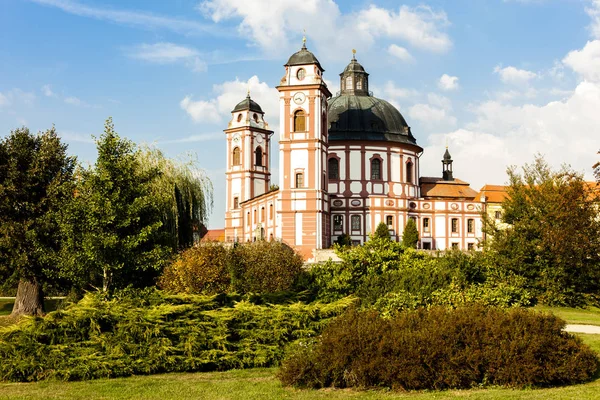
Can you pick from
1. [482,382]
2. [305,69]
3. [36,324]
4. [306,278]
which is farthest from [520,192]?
[305,69]

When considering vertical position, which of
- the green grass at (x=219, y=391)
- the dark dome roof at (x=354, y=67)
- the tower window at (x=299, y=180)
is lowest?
the green grass at (x=219, y=391)

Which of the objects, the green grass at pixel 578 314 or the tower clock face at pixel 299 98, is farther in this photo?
the tower clock face at pixel 299 98

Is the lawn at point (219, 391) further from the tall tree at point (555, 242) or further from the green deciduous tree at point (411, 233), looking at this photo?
the green deciduous tree at point (411, 233)

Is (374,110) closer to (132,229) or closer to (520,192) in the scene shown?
(520,192)

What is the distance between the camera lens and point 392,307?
16453 mm

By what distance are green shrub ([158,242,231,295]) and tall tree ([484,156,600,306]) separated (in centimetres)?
1308

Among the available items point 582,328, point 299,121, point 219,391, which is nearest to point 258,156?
point 299,121

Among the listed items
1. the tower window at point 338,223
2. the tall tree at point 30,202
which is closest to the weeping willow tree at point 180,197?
the tall tree at point 30,202

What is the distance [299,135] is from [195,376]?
127ft

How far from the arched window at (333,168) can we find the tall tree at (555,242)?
28.5 meters

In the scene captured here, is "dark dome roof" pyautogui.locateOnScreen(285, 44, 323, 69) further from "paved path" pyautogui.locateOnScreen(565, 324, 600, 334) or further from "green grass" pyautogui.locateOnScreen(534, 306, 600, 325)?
"paved path" pyautogui.locateOnScreen(565, 324, 600, 334)

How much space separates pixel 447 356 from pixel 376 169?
4768 centimetres

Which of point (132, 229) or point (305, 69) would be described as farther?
point (305, 69)

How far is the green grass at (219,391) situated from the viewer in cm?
1090
